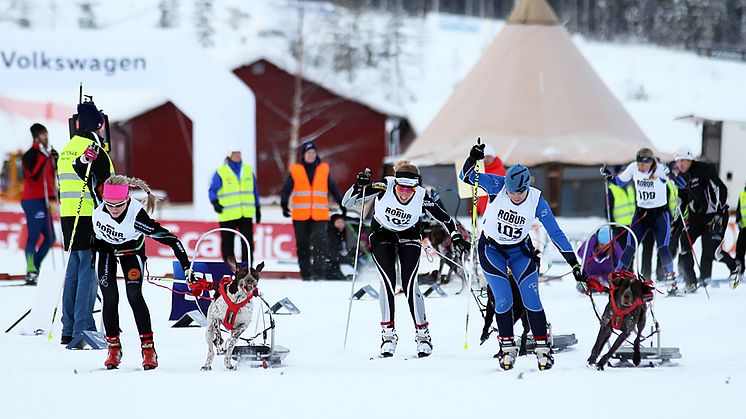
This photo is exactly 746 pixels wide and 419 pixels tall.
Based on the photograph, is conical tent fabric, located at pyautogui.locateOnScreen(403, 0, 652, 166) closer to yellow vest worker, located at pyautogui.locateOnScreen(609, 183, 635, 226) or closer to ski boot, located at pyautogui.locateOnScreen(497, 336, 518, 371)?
yellow vest worker, located at pyautogui.locateOnScreen(609, 183, 635, 226)

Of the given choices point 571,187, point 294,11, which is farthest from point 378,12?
point 571,187

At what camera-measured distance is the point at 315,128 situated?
31406 millimetres

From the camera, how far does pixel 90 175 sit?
6992 millimetres

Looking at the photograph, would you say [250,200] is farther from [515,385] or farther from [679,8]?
[679,8]

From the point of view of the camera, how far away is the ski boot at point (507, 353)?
20.8 ft

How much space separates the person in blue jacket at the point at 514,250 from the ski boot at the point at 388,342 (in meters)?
0.94

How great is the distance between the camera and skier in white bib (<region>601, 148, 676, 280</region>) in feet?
32.0

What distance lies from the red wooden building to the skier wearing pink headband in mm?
22593

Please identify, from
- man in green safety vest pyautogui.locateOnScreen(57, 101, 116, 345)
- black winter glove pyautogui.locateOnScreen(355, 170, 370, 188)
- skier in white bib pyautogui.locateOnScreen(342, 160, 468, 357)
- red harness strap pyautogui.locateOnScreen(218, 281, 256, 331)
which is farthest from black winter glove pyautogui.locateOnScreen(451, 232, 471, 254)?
man in green safety vest pyautogui.locateOnScreen(57, 101, 116, 345)

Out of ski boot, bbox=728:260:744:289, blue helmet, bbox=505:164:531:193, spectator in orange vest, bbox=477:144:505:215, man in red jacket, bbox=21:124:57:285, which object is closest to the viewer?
blue helmet, bbox=505:164:531:193

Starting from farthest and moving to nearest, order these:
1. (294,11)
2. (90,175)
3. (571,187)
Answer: (294,11), (571,187), (90,175)

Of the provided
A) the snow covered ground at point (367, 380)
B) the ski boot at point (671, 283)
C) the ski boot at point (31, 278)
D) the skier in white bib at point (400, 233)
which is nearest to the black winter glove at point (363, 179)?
the skier in white bib at point (400, 233)

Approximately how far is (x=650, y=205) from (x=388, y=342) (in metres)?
4.12

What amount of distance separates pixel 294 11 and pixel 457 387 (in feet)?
174
